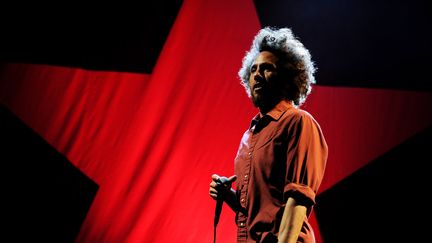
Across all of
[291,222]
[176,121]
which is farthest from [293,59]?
[176,121]

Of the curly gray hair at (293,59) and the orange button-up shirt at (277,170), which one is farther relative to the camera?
the curly gray hair at (293,59)

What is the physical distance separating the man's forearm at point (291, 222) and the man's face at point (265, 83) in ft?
1.49

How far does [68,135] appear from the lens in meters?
2.13

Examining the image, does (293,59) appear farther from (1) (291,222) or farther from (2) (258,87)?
(1) (291,222)

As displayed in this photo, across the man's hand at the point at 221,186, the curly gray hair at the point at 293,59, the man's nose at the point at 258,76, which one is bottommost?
the man's hand at the point at 221,186

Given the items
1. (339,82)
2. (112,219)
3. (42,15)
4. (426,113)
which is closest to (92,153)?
(112,219)

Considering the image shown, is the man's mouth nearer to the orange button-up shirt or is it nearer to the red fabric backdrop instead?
the orange button-up shirt

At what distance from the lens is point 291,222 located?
100cm

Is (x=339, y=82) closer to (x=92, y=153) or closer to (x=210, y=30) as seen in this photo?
(x=210, y=30)

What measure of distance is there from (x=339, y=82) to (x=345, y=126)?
0.85 ft

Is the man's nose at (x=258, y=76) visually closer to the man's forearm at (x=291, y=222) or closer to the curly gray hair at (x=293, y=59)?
the curly gray hair at (x=293, y=59)

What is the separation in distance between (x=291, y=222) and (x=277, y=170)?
198 millimetres

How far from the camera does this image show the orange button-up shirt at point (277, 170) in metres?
1.06

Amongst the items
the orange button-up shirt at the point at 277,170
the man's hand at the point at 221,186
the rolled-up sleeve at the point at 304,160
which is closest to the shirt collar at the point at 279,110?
the orange button-up shirt at the point at 277,170
